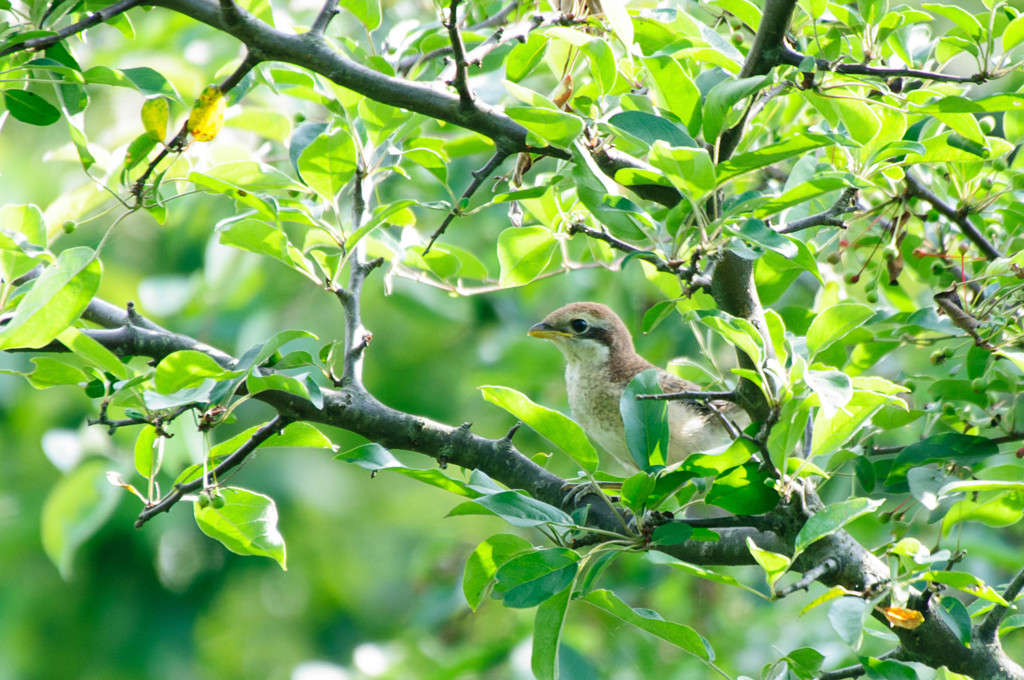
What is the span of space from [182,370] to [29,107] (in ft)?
3.04

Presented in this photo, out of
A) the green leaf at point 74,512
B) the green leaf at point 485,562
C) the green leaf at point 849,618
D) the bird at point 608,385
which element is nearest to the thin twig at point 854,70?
the green leaf at point 849,618

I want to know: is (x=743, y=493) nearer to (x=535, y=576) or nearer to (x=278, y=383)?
(x=535, y=576)

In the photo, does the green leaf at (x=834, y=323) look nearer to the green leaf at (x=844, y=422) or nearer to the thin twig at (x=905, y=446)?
the green leaf at (x=844, y=422)

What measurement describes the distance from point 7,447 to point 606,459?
6.03 metres

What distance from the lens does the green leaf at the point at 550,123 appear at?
1994mm

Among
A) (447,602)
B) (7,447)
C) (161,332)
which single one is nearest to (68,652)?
(7,447)

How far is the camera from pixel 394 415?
262 centimetres

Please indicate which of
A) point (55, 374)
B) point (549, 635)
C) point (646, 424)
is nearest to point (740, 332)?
point (646, 424)

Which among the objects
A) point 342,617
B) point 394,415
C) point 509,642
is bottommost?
point 342,617

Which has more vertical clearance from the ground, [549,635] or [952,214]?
[952,214]

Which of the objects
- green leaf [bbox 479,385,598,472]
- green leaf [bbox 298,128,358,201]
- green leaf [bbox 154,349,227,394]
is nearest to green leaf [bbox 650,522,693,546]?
green leaf [bbox 479,385,598,472]

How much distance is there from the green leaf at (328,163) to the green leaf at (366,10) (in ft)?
1.70

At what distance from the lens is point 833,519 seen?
6.57 ft

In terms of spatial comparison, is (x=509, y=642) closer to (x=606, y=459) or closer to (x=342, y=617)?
(x=606, y=459)
